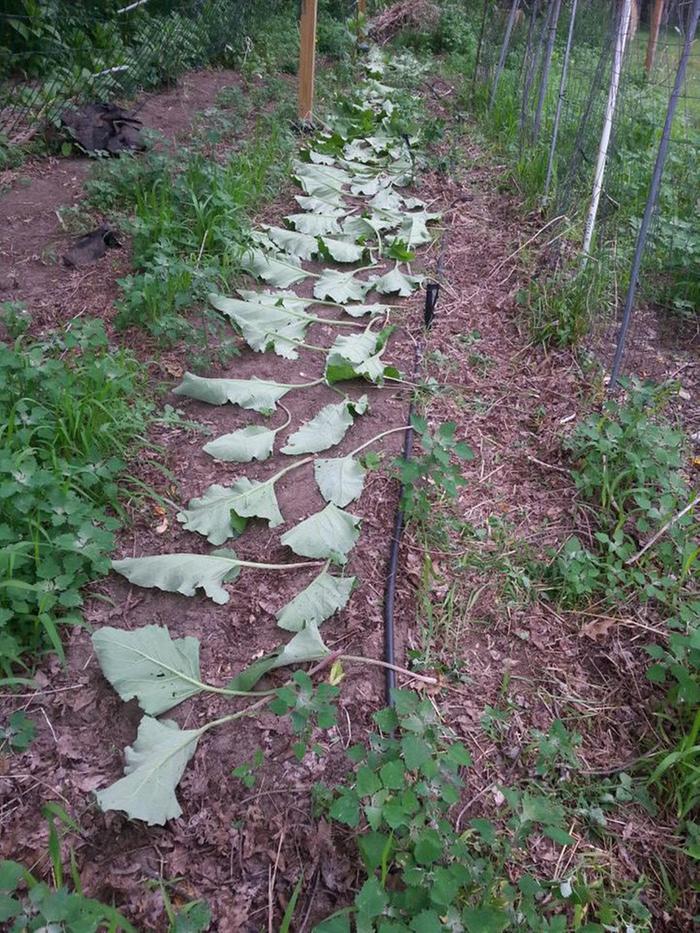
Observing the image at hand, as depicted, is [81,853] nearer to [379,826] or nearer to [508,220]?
[379,826]

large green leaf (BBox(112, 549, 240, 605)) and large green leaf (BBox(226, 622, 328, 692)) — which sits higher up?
large green leaf (BBox(112, 549, 240, 605))

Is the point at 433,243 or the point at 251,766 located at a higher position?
the point at 433,243

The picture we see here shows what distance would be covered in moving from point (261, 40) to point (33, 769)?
809 centimetres

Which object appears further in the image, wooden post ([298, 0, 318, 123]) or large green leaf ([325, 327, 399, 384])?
wooden post ([298, 0, 318, 123])

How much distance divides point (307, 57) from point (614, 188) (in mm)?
2821

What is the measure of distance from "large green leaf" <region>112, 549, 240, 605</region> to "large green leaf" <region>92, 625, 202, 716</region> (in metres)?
0.19

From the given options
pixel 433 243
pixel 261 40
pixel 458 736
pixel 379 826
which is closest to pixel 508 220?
pixel 433 243

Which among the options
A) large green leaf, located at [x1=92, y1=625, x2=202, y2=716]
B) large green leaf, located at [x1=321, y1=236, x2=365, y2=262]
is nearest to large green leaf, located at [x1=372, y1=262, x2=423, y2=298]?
large green leaf, located at [x1=321, y1=236, x2=365, y2=262]

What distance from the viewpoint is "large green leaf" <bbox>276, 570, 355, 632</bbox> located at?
2.00 m

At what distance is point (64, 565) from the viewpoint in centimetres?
194

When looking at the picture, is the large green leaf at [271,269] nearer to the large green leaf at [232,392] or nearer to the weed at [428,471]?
the large green leaf at [232,392]

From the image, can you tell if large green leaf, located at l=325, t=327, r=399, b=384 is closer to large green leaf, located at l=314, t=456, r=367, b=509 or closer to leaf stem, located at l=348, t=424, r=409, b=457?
leaf stem, located at l=348, t=424, r=409, b=457

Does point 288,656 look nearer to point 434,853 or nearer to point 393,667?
point 393,667

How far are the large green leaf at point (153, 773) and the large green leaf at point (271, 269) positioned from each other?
2547mm
